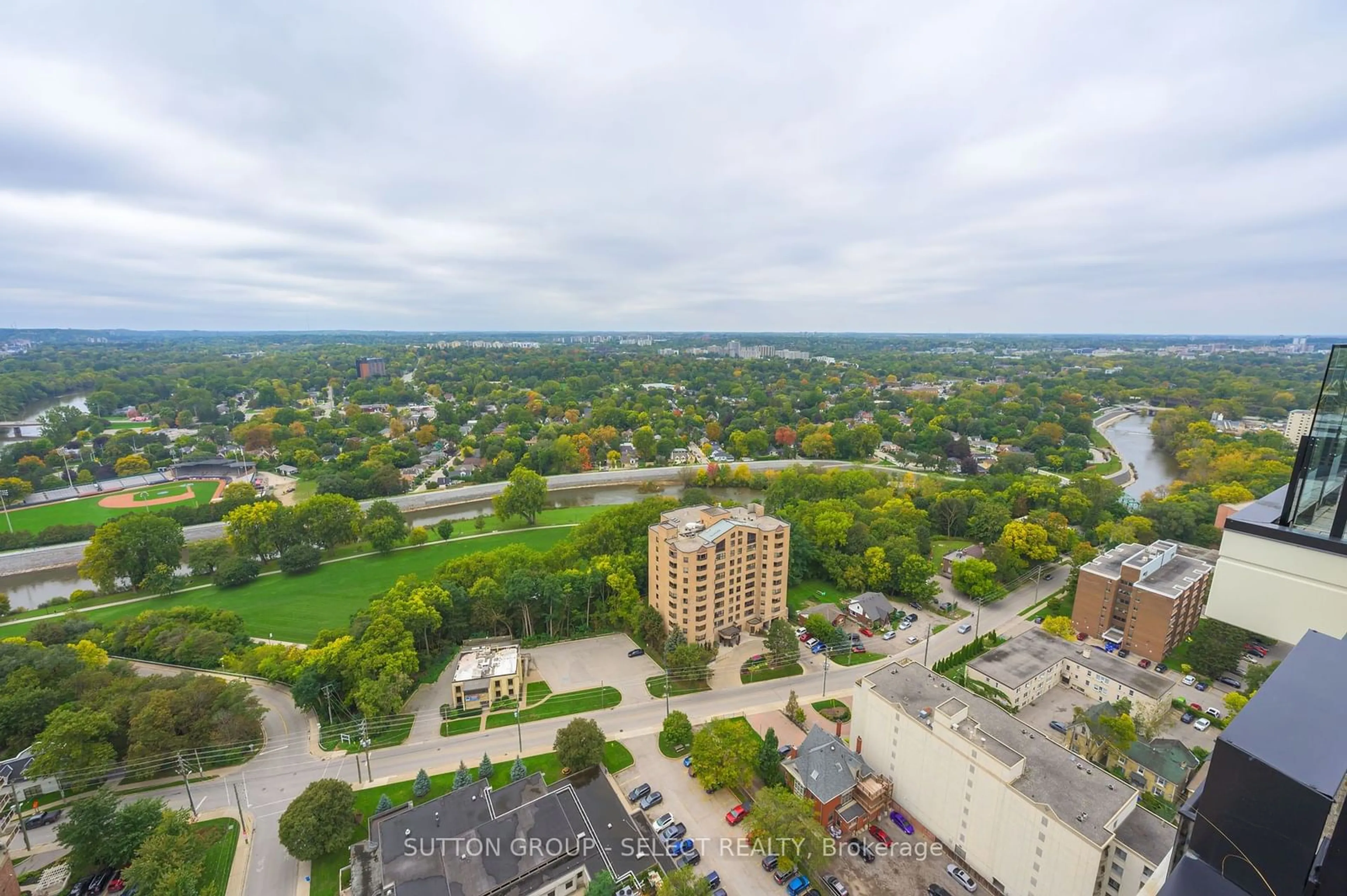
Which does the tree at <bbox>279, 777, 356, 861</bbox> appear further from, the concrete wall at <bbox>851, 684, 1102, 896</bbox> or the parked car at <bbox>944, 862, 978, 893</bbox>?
the parked car at <bbox>944, 862, 978, 893</bbox>

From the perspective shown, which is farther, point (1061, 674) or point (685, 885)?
point (1061, 674)

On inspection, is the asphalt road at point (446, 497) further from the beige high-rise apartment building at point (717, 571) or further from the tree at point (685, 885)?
the tree at point (685, 885)

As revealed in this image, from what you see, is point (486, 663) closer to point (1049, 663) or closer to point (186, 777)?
point (186, 777)

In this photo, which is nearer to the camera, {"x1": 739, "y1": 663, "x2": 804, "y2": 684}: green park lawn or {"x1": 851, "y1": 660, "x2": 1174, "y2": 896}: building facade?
{"x1": 851, "y1": 660, "x2": 1174, "y2": 896}: building facade

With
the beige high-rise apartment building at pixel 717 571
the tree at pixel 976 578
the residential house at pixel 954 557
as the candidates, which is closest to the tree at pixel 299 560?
the beige high-rise apartment building at pixel 717 571

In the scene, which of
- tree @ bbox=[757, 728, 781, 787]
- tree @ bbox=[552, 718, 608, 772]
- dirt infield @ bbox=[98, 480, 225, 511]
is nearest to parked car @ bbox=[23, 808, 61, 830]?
tree @ bbox=[552, 718, 608, 772]

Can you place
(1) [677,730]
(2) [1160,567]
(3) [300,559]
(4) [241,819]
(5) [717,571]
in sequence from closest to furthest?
(4) [241,819] < (1) [677,730] < (5) [717,571] < (2) [1160,567] < (3) [300,559]

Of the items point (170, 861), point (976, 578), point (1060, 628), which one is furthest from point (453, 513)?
point (1060, 628)
